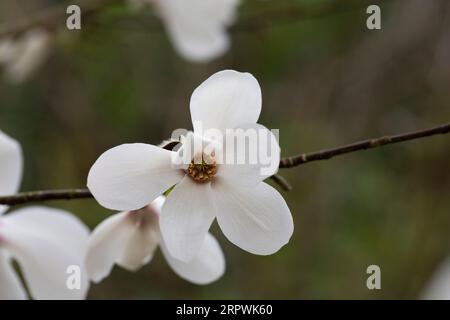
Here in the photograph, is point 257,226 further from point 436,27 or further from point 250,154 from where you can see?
point 436,27

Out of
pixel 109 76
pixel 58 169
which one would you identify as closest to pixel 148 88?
pixel 109 76

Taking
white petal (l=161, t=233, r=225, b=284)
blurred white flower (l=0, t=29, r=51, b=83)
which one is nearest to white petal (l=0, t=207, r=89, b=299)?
white petal (l=161, t=233, r=225, b=284)

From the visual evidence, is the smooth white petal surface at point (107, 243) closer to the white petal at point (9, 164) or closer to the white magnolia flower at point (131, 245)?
the white magnolia flower at point (131, 245)

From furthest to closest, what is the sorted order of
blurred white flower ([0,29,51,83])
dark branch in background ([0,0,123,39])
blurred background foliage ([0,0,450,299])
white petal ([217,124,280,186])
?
blurred background foliage ([0,0,450,299])
blurred white flower ([0,29,51,83])
dark branch in background ([0,0,123,39])
white petal ([217,124,280,186])

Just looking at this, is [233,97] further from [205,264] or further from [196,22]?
[196,22]

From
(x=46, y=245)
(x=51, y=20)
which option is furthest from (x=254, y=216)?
(x=51, y=20)

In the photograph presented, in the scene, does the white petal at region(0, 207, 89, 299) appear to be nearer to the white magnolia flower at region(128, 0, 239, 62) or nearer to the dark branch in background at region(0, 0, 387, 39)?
the dark branch in background at region(0, 0, 387, 39)
